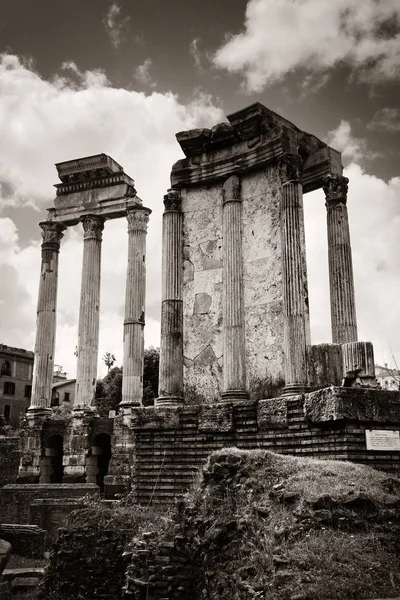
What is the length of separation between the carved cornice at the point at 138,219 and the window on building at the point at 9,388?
35.7 meters

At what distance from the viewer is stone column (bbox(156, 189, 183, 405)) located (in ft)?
37.1

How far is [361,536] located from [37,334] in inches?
914

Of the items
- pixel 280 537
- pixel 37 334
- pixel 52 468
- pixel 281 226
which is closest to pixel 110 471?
pixel 52 468

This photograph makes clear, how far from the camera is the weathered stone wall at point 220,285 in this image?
10.8 metres

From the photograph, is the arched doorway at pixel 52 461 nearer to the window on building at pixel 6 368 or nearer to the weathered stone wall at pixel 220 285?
the weathered stone wall at pixel 220 285

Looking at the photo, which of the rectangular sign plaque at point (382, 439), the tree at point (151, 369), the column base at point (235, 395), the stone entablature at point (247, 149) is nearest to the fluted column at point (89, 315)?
the stone entablature at point (247, 149)

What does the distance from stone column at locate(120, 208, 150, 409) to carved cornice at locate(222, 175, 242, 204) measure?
14758 millimetres

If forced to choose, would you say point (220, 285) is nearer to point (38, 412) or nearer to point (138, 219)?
point (138, 219)

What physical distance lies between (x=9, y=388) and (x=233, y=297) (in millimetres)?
51609

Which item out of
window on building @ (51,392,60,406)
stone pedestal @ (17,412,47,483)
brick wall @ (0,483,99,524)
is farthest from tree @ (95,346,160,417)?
brick wall @ (0,483,99,524)

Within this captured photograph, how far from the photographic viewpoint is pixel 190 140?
12.2 meters

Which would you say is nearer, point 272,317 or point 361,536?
point 361,536

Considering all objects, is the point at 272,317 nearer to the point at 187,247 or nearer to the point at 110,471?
the point at 187,247

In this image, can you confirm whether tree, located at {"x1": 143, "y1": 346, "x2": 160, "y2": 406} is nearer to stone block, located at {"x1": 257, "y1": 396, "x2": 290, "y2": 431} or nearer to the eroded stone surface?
the eroded stone surface
